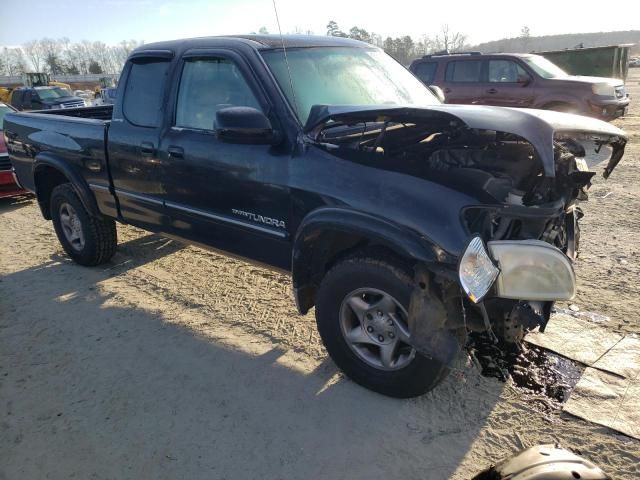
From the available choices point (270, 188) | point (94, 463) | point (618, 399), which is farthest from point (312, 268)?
point (618, 399)

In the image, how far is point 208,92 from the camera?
345cm

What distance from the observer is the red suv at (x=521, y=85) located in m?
10.2

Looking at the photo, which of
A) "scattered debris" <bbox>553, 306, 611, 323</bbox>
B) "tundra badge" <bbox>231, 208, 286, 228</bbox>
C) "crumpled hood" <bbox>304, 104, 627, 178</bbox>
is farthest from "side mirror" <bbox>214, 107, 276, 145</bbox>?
"scattered debris" <bbox>553, 306, 611, 323</bbox>

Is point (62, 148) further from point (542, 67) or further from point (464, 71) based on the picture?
point (542, 67)

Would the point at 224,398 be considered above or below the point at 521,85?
below

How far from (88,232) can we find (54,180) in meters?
0.85

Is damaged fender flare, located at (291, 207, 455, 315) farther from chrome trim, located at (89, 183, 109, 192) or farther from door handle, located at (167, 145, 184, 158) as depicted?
chrome trim, located at (89, 183, 109, 192)

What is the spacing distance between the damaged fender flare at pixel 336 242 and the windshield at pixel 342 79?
2.30 ft

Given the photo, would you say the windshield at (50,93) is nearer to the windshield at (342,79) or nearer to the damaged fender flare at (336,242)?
the windshield at (342,79)

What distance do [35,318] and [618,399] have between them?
414 cm

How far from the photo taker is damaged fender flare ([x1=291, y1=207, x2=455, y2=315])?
2.37 meters

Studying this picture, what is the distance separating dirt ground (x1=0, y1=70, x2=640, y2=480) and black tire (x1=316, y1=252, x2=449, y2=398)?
0.39ft

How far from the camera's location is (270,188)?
3.03 meters

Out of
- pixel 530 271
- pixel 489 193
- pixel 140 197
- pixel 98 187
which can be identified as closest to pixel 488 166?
pixel 489 193
